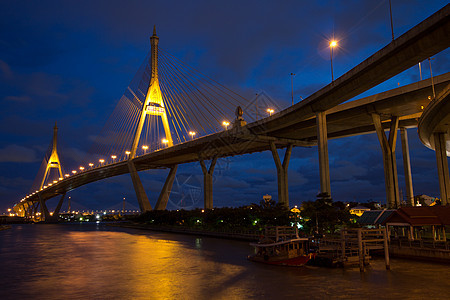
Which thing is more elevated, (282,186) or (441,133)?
(441,133)

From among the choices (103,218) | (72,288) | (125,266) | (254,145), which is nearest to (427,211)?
(125,266)

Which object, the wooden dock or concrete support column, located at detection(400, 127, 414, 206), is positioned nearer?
the wooden dock

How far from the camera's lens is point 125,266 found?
23922 mm

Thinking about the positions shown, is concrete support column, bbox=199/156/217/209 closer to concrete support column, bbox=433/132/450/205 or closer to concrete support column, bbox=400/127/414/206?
concrete support column, bbox=400/127/414/206

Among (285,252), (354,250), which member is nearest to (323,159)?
(354,250)

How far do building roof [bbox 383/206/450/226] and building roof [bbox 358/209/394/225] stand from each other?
2.60 metres

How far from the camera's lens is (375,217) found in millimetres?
30062

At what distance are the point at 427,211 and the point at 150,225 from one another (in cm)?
5651

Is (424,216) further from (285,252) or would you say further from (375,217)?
(285,252)

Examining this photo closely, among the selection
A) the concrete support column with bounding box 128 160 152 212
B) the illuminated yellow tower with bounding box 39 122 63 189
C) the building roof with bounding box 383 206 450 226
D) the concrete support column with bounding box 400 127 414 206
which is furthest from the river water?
the illuminated yellow tower with bounding box 39 122 63 189

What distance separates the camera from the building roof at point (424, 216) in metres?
24.1

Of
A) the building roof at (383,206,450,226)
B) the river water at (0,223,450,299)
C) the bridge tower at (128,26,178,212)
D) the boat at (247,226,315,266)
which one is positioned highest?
the bridge tower at (128,26,178,212)

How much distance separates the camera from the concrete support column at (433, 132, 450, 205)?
3966 cm

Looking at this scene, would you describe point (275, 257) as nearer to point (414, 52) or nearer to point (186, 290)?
point (186, 290)
